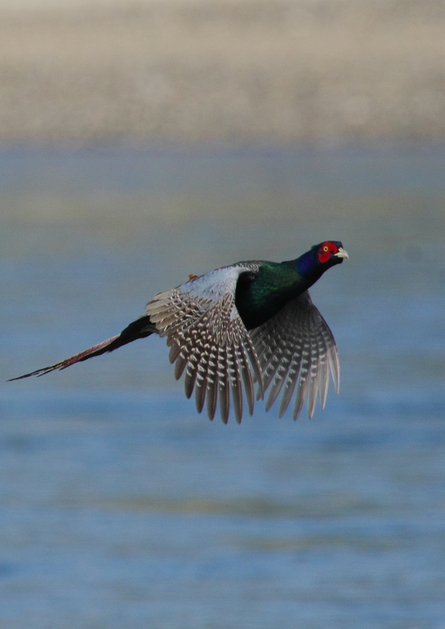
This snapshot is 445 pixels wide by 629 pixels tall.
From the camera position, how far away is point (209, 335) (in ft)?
25.1

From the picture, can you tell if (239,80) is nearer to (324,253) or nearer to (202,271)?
(202,271)

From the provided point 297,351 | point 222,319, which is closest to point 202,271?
point 297,351

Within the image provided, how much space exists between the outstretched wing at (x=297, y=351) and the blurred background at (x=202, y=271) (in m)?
3.95

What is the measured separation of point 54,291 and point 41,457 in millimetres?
11719

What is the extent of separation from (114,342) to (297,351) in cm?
166

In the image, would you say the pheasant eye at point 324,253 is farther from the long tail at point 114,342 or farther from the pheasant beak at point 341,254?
the long tail at point 114,342

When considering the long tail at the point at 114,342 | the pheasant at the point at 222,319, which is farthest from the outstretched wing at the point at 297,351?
the long tail at the point at 114,342

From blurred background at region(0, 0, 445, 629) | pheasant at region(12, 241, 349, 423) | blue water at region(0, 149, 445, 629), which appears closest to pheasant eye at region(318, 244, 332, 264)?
pheasant at region(12, 241, 349, 423)

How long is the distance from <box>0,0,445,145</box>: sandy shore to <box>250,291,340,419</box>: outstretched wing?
35.9 m

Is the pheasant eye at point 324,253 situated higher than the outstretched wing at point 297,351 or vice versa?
the outstretched wing at point 297,351

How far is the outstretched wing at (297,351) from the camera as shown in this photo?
919 cm

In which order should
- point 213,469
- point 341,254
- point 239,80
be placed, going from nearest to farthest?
point 341,254
point 213,469
point 239,80

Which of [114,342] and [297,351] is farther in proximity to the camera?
[297,351]

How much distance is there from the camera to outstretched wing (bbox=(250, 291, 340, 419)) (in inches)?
362
